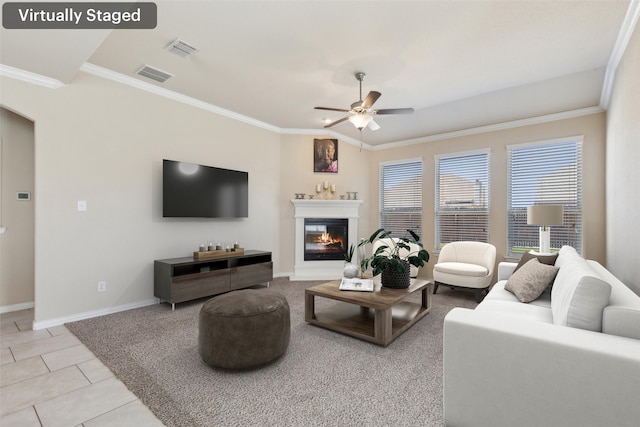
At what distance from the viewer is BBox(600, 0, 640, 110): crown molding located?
7.27ft

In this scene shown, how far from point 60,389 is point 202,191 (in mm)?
2673

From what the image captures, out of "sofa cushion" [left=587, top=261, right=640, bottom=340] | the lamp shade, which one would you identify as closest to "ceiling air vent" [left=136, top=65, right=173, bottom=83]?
"sofa cushion" [left=587, top=261, right=640, bottom=340]

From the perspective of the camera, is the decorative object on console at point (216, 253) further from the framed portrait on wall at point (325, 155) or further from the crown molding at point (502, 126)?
the crown molding at point (502, 126)

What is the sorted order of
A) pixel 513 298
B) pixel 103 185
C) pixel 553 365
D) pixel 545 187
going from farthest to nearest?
pixel 545 187 < pixel 103 185 < pixel 513 298 < pixel 553 365

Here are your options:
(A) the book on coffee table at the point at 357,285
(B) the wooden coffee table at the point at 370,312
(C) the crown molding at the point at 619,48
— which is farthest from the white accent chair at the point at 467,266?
(C) the crown molding at the point at 619,48

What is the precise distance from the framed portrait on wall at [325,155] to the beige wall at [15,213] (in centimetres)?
401

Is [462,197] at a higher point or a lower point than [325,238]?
higher

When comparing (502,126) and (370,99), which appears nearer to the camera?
(370,99)

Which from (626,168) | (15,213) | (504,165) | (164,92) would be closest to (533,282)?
(626,168)

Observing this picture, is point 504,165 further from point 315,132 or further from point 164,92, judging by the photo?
point 164,92

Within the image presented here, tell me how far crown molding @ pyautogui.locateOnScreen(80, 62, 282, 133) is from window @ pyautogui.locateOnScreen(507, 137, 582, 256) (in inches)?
164

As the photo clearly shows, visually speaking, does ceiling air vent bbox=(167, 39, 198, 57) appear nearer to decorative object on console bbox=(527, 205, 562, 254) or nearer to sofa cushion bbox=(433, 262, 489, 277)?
sofa cushion bbox=(433, 262, 489, 277)

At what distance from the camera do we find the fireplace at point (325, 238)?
18.2ft

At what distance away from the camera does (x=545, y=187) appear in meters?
4.34
